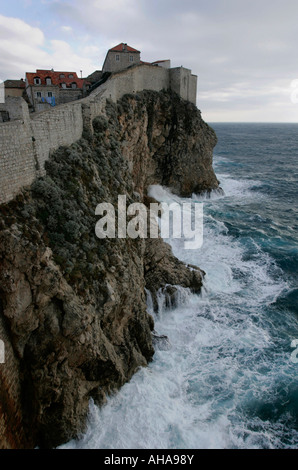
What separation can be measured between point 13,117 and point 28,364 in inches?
337

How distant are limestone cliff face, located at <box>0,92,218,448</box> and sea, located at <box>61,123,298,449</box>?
1.17 metres

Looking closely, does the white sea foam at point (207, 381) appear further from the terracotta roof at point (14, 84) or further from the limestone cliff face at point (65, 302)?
the terracotta roof at point (14, 84)

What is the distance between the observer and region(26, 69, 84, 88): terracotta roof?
26250 mm

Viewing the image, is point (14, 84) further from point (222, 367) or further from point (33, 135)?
point (222, 367)

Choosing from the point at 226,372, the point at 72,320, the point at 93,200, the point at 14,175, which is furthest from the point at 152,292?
the point at 14,175

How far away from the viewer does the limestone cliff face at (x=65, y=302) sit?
369 inches

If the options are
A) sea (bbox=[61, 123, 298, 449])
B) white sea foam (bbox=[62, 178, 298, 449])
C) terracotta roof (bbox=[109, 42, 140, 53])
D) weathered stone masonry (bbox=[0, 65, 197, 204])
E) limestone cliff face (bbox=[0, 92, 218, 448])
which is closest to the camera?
limestone cliff face (bbox=[0, 92, 218, 448])

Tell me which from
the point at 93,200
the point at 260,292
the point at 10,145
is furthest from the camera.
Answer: the point at 260,292

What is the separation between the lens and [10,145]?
10.1m

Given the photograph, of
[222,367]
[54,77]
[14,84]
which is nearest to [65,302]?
[222,367]

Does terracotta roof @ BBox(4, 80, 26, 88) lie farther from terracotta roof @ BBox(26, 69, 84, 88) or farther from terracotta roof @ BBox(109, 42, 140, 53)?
terracotta roof @ BBox(109, 42, 140, 53)

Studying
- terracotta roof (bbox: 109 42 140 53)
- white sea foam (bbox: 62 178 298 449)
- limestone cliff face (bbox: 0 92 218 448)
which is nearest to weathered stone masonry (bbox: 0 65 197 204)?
limestone cliff face (bbox: 0 92 218 448)

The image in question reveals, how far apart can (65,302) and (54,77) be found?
2572 cm
